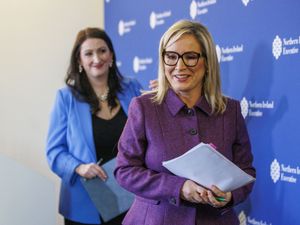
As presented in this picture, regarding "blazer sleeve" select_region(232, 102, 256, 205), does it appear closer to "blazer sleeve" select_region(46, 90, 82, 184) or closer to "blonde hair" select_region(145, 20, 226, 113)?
"blonde hair" select_region(145, 20, 226, 113)

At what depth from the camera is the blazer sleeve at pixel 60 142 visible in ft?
8.29

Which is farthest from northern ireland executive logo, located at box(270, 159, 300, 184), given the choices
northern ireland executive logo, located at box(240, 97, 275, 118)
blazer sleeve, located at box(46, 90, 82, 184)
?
blazer sleeve, located at box(46, 90, 82, 184)

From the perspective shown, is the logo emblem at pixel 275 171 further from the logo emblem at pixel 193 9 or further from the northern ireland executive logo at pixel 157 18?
the northern ireland executive logo at pixel 157 18

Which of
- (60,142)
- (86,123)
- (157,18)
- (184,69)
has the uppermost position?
(157,18)

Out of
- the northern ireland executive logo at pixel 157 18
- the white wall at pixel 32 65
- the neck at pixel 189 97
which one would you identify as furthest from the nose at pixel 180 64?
the white wall at pixel 32 65

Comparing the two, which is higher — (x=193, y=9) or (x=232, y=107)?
(x=193, y=9)

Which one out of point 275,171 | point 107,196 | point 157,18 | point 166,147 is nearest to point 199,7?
point 157,18

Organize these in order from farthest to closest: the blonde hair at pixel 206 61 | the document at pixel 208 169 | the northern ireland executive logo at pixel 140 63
Answer: the northern ireland executive logo at pixel 140 63 → the blonde hair at pixel 206 61 → the document at pixel 208 169

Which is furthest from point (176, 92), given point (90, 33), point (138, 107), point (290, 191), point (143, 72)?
point (143, 72)

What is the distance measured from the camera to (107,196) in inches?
98.3

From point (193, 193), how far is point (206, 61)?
1.57ft

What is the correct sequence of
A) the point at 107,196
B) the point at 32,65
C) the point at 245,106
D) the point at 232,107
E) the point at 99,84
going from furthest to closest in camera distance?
1. the point at 32,65
2. the point at 99,84
3. the point at 107,196
4. the point at 245,106
5. the point at 232,107

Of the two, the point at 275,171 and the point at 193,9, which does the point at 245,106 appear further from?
the point at 193,9

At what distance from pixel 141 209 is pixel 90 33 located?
1.18 m
